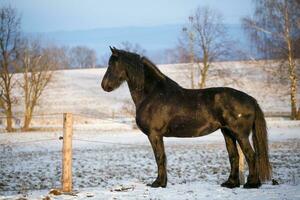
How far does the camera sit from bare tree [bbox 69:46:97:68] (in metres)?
110

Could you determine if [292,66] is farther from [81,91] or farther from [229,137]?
[81,91]

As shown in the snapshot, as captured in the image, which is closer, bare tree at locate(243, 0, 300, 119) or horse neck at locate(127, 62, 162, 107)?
horse neck at locate(127, 62, 162, 107)

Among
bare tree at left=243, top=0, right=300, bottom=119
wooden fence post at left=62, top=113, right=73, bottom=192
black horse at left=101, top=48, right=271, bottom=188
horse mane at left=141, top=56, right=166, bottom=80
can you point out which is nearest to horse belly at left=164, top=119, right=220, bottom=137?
black horse at left=101, top=48, right=271, bottom=188

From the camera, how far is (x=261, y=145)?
7.32 metres

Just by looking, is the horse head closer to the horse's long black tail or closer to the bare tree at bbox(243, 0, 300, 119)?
the horse's long black tail

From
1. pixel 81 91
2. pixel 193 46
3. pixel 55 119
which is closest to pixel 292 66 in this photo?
pixel 193 46

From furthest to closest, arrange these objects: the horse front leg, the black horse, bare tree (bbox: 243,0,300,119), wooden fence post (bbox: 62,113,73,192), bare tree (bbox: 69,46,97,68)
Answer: bare tree (bbox: 69,46,97,68), bare tree (bbox: 243,0,300,119), wooden fence post (bbox: 62,113,73,192), the horse front leg, the black horse

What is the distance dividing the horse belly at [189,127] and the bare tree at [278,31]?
24350 millimetres

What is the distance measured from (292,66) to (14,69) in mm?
24628

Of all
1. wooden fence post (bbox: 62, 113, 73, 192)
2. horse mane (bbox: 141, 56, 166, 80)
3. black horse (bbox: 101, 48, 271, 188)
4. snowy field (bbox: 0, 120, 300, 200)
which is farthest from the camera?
horse mane (bbox: 141, 56, 166, 80)

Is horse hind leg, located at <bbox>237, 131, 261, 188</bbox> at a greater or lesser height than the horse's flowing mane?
lesser

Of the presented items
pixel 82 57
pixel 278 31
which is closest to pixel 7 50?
pixel 278 31

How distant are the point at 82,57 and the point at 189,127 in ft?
358

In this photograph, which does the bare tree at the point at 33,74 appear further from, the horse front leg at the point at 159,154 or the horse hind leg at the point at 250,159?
the horse hind leg at the point at 250,159
